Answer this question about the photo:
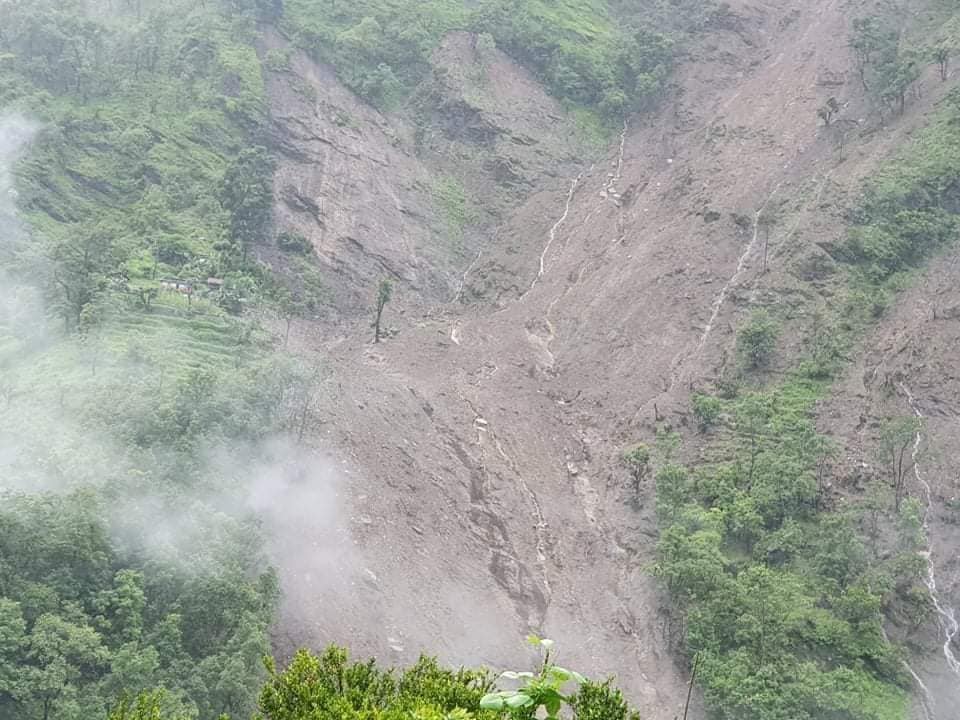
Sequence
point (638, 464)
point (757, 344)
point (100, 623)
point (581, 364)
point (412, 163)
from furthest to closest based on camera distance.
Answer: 1. point (412, 163)
2. point (581, 364)
3. point (757, 344)
4. point (638, 464)
5. point (100, 623)

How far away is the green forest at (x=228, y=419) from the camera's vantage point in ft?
66.2

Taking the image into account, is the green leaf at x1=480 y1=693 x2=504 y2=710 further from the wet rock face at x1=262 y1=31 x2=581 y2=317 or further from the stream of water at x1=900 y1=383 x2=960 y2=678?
the wet rock face at x1=262 y1=31 x2=581 y2=317

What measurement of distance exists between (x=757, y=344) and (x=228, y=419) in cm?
1875

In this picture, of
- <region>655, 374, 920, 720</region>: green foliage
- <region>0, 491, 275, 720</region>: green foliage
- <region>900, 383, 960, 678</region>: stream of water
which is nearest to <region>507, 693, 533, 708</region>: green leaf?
<region>0, 491, 275, 720</region>: green foliage

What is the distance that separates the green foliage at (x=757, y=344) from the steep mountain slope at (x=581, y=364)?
113 cm

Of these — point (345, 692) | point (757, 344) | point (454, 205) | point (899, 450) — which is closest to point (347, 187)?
point (454, 205)

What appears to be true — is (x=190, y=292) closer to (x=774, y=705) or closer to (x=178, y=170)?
(x=178, y=170)

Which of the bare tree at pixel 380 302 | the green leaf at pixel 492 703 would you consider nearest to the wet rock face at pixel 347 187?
the bare tree at pixel 380 302

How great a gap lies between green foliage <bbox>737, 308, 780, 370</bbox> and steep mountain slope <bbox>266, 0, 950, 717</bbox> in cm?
113

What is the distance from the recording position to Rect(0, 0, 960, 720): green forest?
2019 cm

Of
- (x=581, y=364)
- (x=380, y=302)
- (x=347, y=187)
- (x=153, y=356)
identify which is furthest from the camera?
(x=347, y=187)

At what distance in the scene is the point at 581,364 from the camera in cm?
3928

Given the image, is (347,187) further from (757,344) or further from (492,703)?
(492,703)

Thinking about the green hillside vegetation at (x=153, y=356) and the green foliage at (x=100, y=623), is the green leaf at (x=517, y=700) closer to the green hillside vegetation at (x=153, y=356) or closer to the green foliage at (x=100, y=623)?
the green hillside vegetation at (x=153, y=356)
